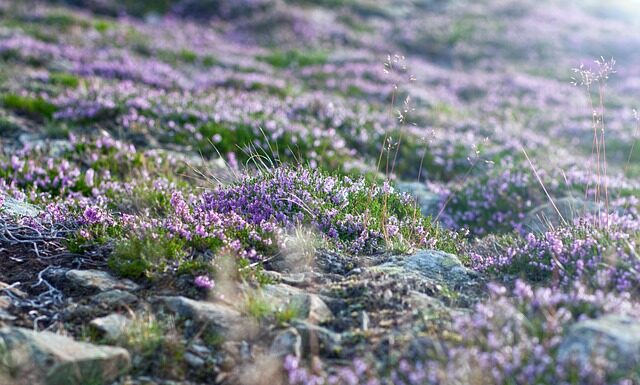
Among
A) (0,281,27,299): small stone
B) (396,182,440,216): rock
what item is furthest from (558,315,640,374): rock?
(396,182,440,216): rock

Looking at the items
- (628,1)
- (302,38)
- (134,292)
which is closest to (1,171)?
(134,292)

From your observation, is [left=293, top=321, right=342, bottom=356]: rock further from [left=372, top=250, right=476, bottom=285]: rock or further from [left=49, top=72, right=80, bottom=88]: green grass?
[left=49, top=72, right=80, bottom=88]: green grass

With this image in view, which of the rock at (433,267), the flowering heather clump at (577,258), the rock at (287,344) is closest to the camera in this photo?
the rock at (287,344)

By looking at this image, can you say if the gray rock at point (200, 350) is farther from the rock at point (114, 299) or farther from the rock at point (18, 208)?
the rock at point (18, 208)

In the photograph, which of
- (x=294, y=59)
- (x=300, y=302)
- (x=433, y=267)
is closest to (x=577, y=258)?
(x=433, y=267)

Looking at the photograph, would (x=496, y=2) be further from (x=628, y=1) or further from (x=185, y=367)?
(x=185, y=367)

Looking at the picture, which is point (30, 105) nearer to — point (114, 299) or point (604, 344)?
point (114, 299)

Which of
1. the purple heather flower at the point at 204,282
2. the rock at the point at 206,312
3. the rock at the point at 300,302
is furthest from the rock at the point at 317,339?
the purple heather flower at the point at 204,282
